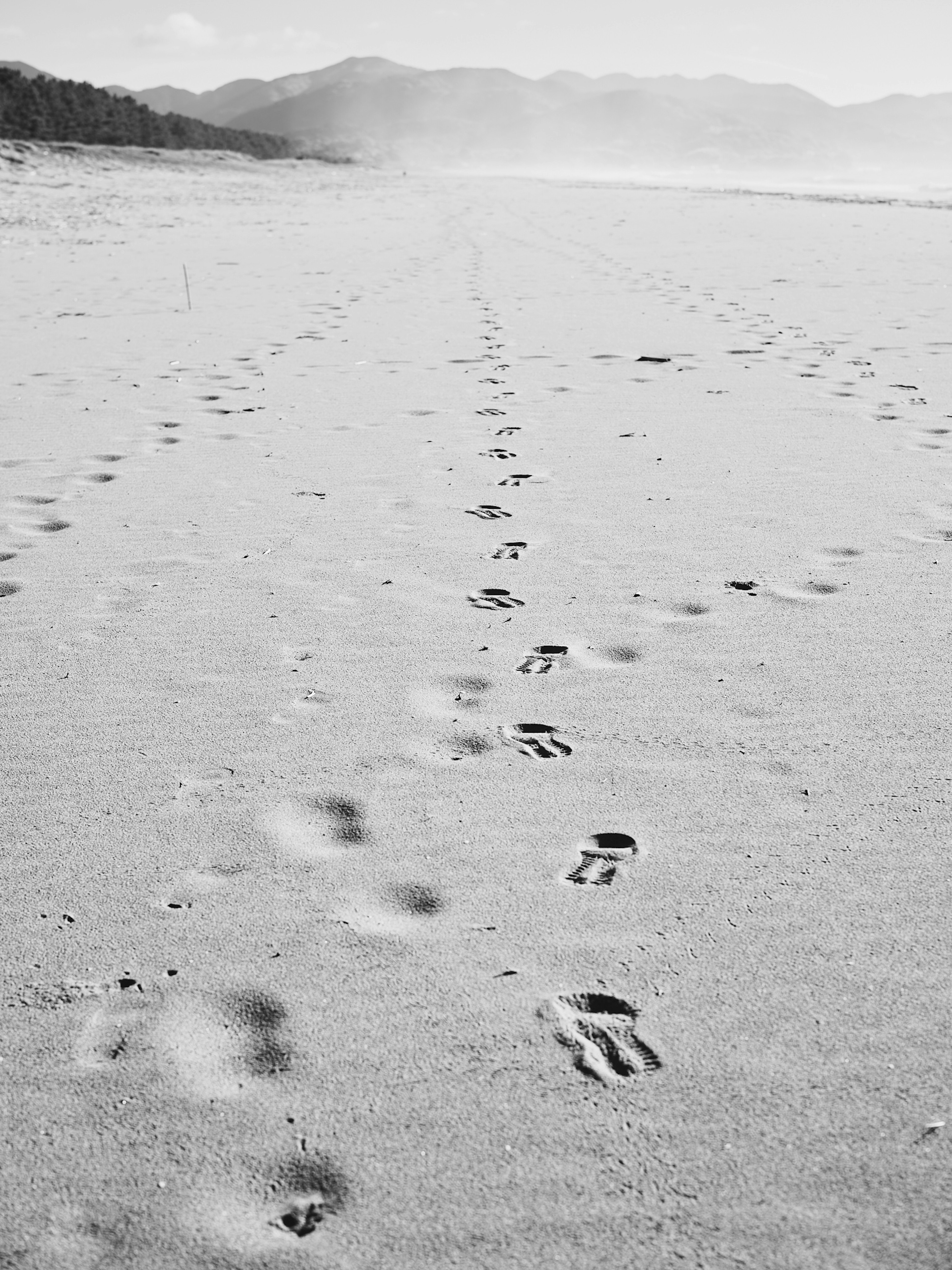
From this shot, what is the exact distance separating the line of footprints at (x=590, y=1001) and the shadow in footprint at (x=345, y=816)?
40 cm

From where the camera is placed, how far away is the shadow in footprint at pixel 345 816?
1.93m

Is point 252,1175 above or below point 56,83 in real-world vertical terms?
below

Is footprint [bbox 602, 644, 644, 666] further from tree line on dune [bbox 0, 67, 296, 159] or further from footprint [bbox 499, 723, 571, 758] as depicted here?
tree line on dune [bbox 0, 67, 296, 159]

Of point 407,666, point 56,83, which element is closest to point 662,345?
point 407,666

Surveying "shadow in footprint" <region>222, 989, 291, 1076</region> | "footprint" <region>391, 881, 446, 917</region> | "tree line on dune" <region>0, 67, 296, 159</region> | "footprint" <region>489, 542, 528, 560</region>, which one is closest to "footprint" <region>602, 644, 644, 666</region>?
"footprint" <region>489, 542, 528, 560</region>

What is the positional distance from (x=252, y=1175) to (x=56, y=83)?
51060 millimetres

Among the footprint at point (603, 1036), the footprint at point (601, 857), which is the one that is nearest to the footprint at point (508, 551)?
the footprint at point (601, 857)

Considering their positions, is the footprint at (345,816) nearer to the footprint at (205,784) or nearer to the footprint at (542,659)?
the footprint at (205,784)

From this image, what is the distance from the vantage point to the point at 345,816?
6.54 feet

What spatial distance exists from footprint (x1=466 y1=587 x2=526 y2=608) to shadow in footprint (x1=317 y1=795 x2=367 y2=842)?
103 cm

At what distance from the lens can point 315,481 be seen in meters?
4.07

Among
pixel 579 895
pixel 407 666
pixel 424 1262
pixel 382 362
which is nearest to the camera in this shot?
pixel 424 1262

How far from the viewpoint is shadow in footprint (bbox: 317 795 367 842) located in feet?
6.34

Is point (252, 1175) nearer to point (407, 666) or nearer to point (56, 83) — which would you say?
point (407, 666)
